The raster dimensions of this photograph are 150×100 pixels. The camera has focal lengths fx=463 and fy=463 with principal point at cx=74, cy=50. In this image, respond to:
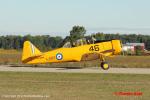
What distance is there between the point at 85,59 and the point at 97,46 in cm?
126

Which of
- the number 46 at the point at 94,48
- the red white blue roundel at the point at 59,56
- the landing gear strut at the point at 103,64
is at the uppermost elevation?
the number 46 at the point at 94,48

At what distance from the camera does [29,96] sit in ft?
44.0

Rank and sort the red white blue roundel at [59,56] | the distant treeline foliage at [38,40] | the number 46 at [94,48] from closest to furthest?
the red white blue roundel at [59,56] → the number 46 at [94,48] → the distant treeline foliage at [38,40]

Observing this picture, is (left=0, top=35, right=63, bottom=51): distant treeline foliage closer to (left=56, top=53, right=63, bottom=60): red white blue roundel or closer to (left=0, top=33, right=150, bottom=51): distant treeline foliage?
(left=0, top=33, right=150, bottom=51): distant treeline foliage

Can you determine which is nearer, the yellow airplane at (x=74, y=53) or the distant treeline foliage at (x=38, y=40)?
the yellow airplane at (x=74, y=53)

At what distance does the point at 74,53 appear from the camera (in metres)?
31.8

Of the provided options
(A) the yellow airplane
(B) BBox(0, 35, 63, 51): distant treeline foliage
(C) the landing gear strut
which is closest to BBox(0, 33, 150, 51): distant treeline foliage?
(B) BBox(0, 35, 63, 51): distant treeline foliage

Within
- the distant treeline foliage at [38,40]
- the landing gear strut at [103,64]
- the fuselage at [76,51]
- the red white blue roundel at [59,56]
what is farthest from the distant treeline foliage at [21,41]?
the landing gear strut at [103,64]

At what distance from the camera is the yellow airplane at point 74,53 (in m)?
31.5

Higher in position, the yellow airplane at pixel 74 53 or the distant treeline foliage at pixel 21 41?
the distant treeline foliage at pixel 21 41

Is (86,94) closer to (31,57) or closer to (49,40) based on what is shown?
(31,57)

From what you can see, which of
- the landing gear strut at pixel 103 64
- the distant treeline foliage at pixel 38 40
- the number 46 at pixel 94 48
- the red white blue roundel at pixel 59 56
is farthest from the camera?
the distant treeline foliage at pixel 38 40

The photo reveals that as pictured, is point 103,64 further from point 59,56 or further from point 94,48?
point 59,56

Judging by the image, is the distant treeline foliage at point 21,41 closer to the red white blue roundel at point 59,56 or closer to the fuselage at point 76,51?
the fuselage at point 76,51
